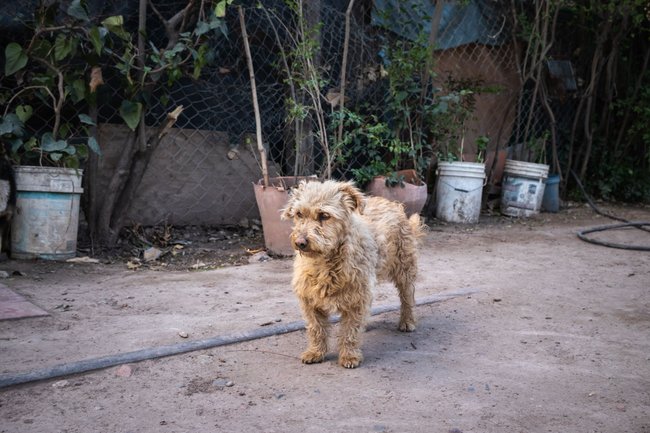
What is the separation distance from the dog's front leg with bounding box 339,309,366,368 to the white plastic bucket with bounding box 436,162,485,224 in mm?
4710

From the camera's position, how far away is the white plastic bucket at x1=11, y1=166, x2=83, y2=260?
4918 mm

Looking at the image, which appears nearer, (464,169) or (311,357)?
(311,357)


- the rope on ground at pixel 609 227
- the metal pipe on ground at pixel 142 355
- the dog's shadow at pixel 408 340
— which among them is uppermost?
the rope on ground at pixel 609 227

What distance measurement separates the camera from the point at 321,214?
3053 millimetres

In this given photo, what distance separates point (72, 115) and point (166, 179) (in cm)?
109

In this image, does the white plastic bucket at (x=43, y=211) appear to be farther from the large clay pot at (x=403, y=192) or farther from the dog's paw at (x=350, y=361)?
the large clay pot at (x=403, y=192)

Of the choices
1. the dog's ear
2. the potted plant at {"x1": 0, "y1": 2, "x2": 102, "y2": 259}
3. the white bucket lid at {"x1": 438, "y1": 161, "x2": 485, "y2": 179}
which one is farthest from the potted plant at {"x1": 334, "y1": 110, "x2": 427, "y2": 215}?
the dog's ear

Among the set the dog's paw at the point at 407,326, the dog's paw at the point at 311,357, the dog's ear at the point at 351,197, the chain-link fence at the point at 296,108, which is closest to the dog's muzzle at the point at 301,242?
the dog's ear at the point at 351,197

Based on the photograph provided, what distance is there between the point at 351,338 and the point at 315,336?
0.19 m

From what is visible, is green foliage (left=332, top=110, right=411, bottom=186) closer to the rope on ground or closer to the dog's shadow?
the rope on ground

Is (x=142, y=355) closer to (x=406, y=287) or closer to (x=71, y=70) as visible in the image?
(x=406, y=287)

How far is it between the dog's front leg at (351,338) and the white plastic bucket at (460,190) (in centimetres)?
471

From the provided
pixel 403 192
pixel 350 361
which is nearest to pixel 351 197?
pixel 350 361

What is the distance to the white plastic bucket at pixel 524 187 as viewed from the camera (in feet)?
27.4
